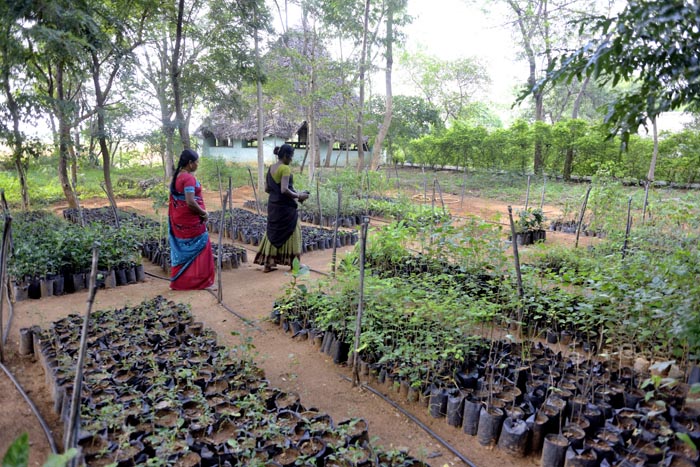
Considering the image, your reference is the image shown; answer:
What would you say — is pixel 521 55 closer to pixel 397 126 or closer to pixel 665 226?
pixel 397 126

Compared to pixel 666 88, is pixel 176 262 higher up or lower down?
lower down

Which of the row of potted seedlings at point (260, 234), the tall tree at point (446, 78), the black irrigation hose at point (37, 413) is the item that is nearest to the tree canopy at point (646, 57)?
the black irrigation hose at point (37, 413)

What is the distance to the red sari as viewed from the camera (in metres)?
5.03

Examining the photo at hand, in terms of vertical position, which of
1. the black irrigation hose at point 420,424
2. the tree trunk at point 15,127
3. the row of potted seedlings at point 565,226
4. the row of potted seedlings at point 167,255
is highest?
the tree trunk at point 15,127

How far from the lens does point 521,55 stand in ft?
66.4

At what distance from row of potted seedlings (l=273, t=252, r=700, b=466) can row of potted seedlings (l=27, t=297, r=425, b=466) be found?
63cm

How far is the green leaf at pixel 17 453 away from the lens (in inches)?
40.7

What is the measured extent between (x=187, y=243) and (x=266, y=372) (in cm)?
227

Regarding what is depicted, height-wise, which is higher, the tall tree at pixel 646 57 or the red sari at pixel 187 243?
the tall tree at pixel 646 57

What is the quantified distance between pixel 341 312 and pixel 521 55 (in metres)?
20.0

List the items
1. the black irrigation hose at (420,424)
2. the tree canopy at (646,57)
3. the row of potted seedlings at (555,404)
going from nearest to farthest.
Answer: the tree canopy at (646,57) → the row of potted seedlings at (555,404) → the black irrigation hose at (420,424)

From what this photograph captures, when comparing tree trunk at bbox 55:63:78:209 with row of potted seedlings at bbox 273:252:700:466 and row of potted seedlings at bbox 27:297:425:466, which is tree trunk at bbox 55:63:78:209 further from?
row of potted seedlings at bbox 273:252:700:466

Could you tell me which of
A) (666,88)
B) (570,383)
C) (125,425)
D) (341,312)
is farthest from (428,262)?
(125,425)

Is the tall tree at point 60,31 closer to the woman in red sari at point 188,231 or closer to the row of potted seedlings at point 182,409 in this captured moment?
the woman in red sari at point 188,231
